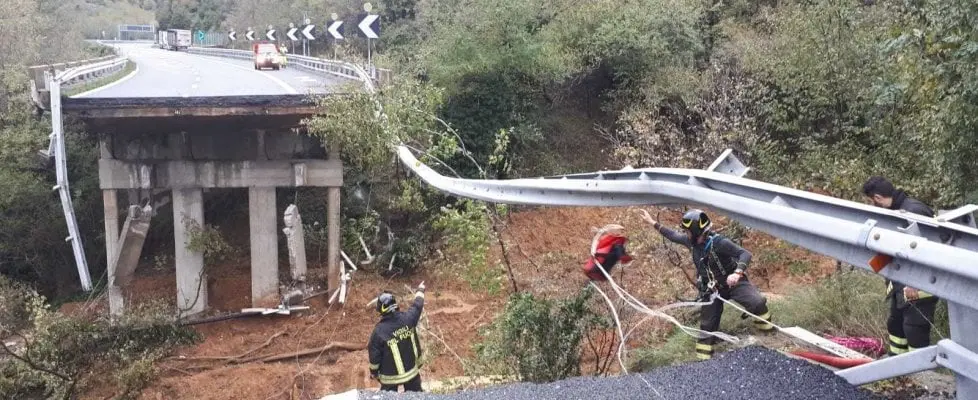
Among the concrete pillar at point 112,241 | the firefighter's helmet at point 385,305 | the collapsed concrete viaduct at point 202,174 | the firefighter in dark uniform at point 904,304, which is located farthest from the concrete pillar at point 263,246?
the firefighter in dark uniform at point 904,304

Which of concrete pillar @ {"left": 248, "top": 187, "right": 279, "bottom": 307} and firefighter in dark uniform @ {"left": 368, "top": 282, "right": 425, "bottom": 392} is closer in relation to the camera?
firefighter in dark uniform @ {"left": 368, "top": 282, "right": 425, "bottom": 392}

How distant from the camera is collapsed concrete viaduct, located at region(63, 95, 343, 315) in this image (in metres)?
16.1

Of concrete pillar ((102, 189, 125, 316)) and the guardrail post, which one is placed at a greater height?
the guardrail post

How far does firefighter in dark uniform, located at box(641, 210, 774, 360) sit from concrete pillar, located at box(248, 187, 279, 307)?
39.5 ft

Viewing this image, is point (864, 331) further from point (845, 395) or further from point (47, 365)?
point (47, 365)

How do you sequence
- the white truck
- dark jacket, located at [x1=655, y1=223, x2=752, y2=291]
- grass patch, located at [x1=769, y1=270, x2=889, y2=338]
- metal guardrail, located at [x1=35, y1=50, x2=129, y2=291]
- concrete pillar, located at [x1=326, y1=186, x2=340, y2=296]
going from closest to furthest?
dark jacket, located at [x1=655, y1=223, x2=752, y2=291] → grass patch, located at [x1=769, y1=270, x2=889, y2=338] → metal guardrail, located at [x1=35, y1=50, x2=129, y2=291] → concrete pillar, located at [x1=326, y1=186, x2=340, y2=296] → the white truck

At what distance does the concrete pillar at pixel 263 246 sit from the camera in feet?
53.6

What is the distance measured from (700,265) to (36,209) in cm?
2094

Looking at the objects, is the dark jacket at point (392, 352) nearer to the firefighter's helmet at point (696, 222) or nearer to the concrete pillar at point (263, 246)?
the firefighter's helmet at point (696, 222)

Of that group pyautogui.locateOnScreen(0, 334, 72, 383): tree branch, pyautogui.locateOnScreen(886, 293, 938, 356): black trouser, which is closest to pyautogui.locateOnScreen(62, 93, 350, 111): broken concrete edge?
pyautogui.locateOnScreen(0, 334, 72, 383): tree branch

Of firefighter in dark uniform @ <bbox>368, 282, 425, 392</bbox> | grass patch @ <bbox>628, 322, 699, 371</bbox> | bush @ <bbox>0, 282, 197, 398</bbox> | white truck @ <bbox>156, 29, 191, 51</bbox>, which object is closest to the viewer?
grass patch @ <bbox>628, 322, 699, 371</bbox>

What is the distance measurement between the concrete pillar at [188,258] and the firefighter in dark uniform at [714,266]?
43.1 feet

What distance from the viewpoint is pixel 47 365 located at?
1150 cm

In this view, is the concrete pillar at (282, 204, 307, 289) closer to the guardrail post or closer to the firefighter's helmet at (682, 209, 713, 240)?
the firefighter's helmet at (682, 209, 713, 240)
